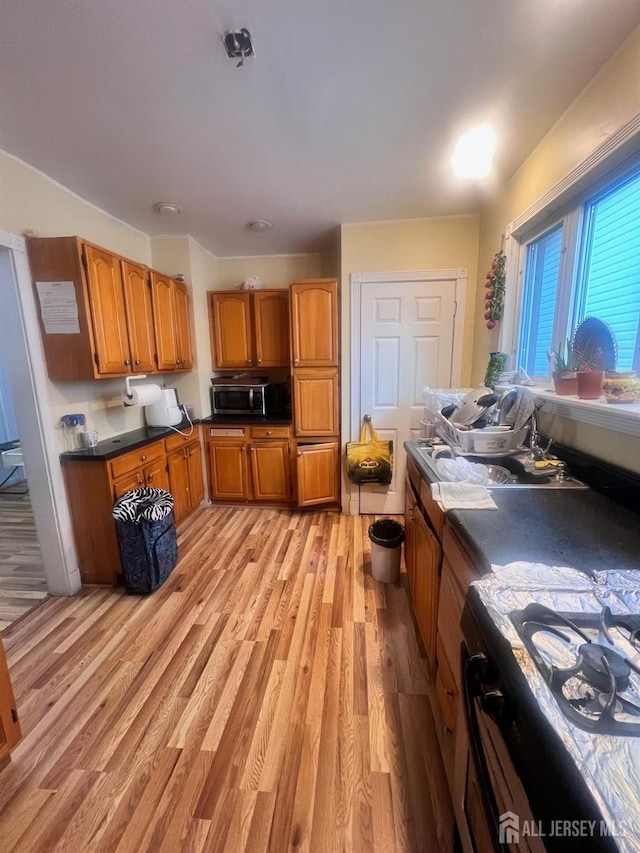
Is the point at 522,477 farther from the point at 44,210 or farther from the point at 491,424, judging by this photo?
the point at 44,210

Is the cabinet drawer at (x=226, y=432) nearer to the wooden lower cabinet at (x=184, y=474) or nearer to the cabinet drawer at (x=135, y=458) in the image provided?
the wooden lower cabinet at (x=184, y=474)

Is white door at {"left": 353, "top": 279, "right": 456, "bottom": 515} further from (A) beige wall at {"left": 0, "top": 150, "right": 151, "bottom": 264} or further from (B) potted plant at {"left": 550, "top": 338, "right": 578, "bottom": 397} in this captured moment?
(A) beige wall at {"left": 0, "top": 150, "right": 151, "bottom": 264}

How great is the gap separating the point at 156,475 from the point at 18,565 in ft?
3.72

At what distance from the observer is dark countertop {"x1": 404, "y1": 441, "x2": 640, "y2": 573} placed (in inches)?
33.6

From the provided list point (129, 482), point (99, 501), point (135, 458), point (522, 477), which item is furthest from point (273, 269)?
point (522, 477)

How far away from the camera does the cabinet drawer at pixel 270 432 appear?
3.11 metres

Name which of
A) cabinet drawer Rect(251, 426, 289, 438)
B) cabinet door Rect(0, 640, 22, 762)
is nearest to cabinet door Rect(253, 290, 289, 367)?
cabinet drawer Rect(251, 426, 289, 438)

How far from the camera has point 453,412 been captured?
196 centimetres

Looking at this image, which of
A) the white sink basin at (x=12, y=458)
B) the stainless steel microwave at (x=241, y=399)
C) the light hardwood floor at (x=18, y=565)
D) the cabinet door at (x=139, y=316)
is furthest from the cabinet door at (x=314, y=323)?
the white sink basin at (x=12, y=458)

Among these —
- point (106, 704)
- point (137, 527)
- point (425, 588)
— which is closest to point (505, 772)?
point (425, 588)

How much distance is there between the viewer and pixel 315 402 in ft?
9.87

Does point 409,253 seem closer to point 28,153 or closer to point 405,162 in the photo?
point 405,162

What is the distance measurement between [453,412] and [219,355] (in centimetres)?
240

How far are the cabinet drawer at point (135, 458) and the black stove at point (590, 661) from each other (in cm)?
223
